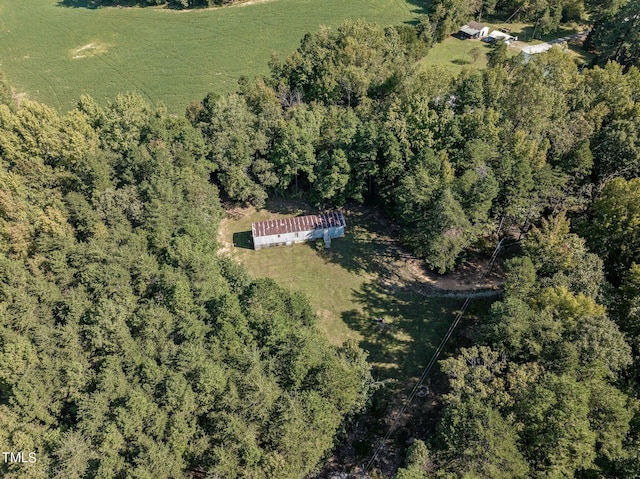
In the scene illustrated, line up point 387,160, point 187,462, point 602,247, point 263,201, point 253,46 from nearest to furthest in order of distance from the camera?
point 187,462, point 602,247, point 387,160, point 263,201, point 253,46

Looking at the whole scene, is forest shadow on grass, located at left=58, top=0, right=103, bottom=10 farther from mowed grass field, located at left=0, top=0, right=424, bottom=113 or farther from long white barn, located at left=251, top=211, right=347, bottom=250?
long white barn, located at left=251, top=211, right=347, bottom=250

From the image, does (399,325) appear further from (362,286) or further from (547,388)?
(547,388)

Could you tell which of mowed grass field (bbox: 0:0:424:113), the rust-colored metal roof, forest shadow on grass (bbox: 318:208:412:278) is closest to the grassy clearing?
mowed grass field (bbox: 0:0:424:113)

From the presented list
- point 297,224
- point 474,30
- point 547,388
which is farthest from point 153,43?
point 547,388

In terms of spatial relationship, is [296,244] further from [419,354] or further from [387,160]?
[419,354]

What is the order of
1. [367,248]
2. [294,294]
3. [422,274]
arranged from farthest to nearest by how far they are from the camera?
[367,248] < [422,274] < [294,294]

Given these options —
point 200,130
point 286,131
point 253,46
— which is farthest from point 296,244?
point 253,46
